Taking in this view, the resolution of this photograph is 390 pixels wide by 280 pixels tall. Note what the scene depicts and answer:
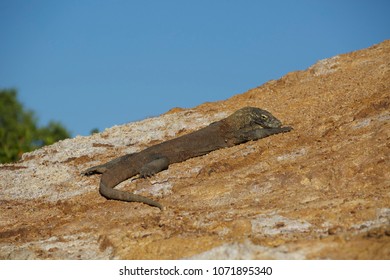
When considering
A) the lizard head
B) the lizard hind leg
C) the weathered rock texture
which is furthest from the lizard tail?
the lizard head

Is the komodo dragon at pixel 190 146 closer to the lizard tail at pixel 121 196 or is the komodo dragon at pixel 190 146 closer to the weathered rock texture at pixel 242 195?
the lizard tail at pixel 121 196

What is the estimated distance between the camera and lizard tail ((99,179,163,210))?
1028 cm

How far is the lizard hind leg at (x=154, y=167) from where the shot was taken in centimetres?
1198

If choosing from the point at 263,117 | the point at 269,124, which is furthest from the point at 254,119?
the point at 269,124

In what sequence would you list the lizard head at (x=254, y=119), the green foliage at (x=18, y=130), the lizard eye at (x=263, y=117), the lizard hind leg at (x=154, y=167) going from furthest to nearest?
the green foliage at (x=18, y=130)
the lizard eye at (x=263, y=117)
the lizard head at (x=254, y=119)
the lizard hind leg at (x=154, y=167)

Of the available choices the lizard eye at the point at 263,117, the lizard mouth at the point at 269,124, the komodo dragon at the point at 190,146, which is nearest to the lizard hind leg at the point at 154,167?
the komodo dragon at the point at 190,146

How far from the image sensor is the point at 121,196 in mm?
10906

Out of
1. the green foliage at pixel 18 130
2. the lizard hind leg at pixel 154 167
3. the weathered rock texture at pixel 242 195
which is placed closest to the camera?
the weathered rock texture at pixel 242 195

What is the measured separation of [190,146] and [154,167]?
3.58 ft

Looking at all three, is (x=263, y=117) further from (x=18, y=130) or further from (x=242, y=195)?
(x=18, y=130)

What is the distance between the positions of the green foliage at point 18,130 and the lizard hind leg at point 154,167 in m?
19.6

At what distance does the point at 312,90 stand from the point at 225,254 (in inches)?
377

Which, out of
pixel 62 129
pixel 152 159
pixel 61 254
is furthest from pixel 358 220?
pixel 62 129

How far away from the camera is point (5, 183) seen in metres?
13.8
